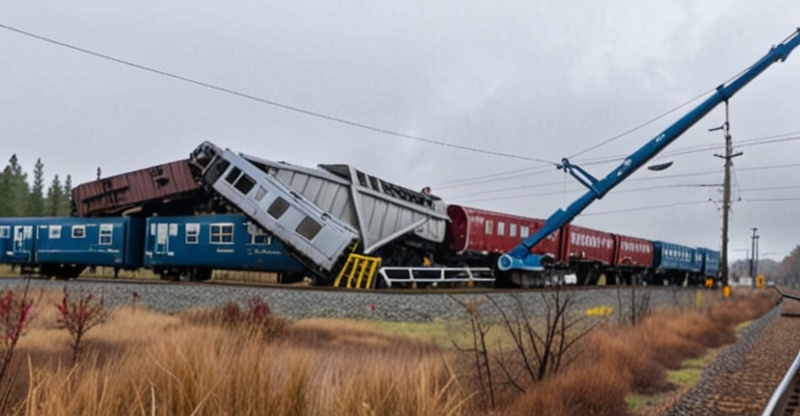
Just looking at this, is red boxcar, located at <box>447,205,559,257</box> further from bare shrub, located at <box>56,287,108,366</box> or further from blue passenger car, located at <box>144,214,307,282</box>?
bare shrub, located at <box>56,287,108,366</box>

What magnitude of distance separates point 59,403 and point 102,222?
24.1 m

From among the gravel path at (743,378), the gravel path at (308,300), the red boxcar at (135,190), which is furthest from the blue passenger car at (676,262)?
the red boxcar at (135,190)

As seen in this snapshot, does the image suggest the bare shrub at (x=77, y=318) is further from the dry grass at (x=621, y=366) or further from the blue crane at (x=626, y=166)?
the blue crane at (x=626, y=166)

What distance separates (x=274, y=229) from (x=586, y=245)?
66.4 feet

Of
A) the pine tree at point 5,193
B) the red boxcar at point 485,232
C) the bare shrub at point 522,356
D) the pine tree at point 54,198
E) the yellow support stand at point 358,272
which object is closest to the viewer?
the bare shrub at point 522,356

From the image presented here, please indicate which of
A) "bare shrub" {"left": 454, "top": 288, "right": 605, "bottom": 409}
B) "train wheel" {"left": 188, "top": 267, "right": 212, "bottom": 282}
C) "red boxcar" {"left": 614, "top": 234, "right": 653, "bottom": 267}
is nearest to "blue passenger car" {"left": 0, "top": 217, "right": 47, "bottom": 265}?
"train wheel" {"left": 188, "top": 267, "right": 212, "bottom": 282}

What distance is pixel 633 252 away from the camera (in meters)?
40.2

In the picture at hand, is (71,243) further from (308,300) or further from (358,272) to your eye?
(308,300)

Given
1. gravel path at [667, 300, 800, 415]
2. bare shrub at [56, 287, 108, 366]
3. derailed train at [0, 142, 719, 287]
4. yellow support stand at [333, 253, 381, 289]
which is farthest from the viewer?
derailed train at [0, 142, 719, 287]

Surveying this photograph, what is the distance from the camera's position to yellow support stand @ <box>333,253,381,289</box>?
18469 millimetres

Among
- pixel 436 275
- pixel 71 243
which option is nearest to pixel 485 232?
pixel 436 275

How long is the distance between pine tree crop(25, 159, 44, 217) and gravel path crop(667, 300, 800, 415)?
73.3m

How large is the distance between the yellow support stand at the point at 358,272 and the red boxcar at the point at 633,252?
932 inches

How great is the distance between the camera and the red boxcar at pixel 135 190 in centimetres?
2338
